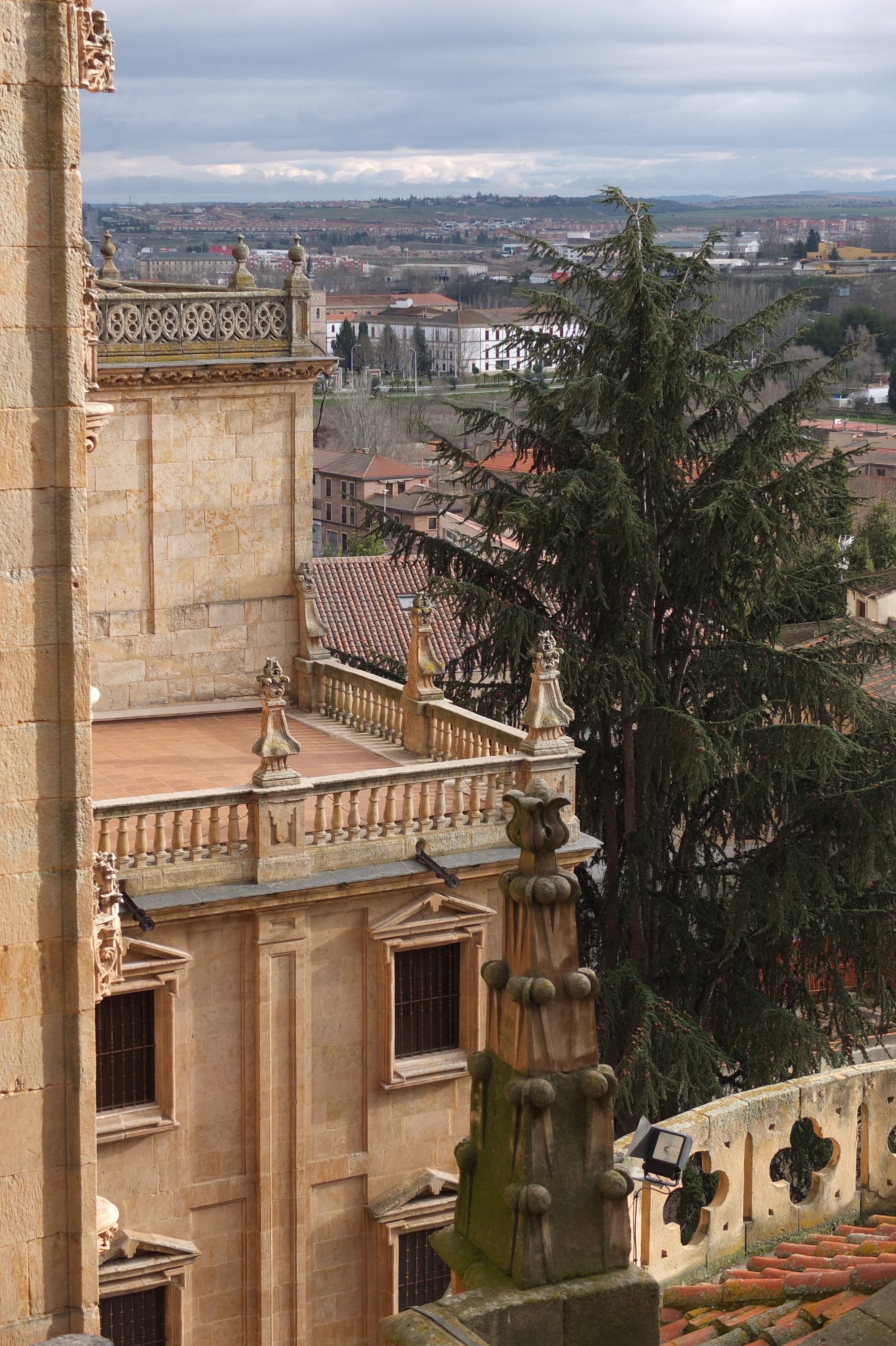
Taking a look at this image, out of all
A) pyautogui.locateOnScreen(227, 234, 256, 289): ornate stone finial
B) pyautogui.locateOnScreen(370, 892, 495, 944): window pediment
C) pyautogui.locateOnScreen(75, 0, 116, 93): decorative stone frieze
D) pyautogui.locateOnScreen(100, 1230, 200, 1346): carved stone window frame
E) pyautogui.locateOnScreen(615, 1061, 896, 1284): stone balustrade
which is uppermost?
pyautogui.locateOnScreen(75, 0, 116, 93): decorative stone frieze

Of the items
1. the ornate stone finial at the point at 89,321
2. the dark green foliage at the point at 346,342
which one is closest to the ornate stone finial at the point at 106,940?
the ornate stone finial at the point at 89,321

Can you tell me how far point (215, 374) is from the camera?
23703mm

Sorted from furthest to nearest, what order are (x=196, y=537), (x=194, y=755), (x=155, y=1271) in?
(x=196, y=537) < (x=194, y=755) < (x=155, y=1271)

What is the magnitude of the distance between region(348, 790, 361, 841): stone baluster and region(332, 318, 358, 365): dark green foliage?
155902 millimetres

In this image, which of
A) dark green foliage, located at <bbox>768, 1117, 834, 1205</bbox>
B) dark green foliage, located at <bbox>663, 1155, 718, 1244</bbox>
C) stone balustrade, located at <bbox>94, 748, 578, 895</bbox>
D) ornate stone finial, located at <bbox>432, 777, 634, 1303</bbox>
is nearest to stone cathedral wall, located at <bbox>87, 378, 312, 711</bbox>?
stone balustrade, located at <bbox>94, 748, 578, 895</bbox>

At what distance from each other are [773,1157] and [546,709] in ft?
27.9

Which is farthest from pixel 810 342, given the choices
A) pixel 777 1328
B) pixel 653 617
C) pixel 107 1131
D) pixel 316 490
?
pixel 777 1328

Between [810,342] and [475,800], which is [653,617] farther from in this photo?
[810,342]

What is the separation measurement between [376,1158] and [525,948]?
14479 millimetres

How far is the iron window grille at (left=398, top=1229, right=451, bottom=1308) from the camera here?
20.3 metres

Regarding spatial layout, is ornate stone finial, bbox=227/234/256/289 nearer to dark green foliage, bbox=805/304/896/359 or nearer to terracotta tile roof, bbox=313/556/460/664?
terracotta tile roof, bbox=313/556/460/664

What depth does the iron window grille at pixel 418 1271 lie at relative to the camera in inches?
800

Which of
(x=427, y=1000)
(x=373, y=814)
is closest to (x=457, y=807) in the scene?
(x=373, y=814)

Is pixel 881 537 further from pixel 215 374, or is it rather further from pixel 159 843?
pixel 159 843
